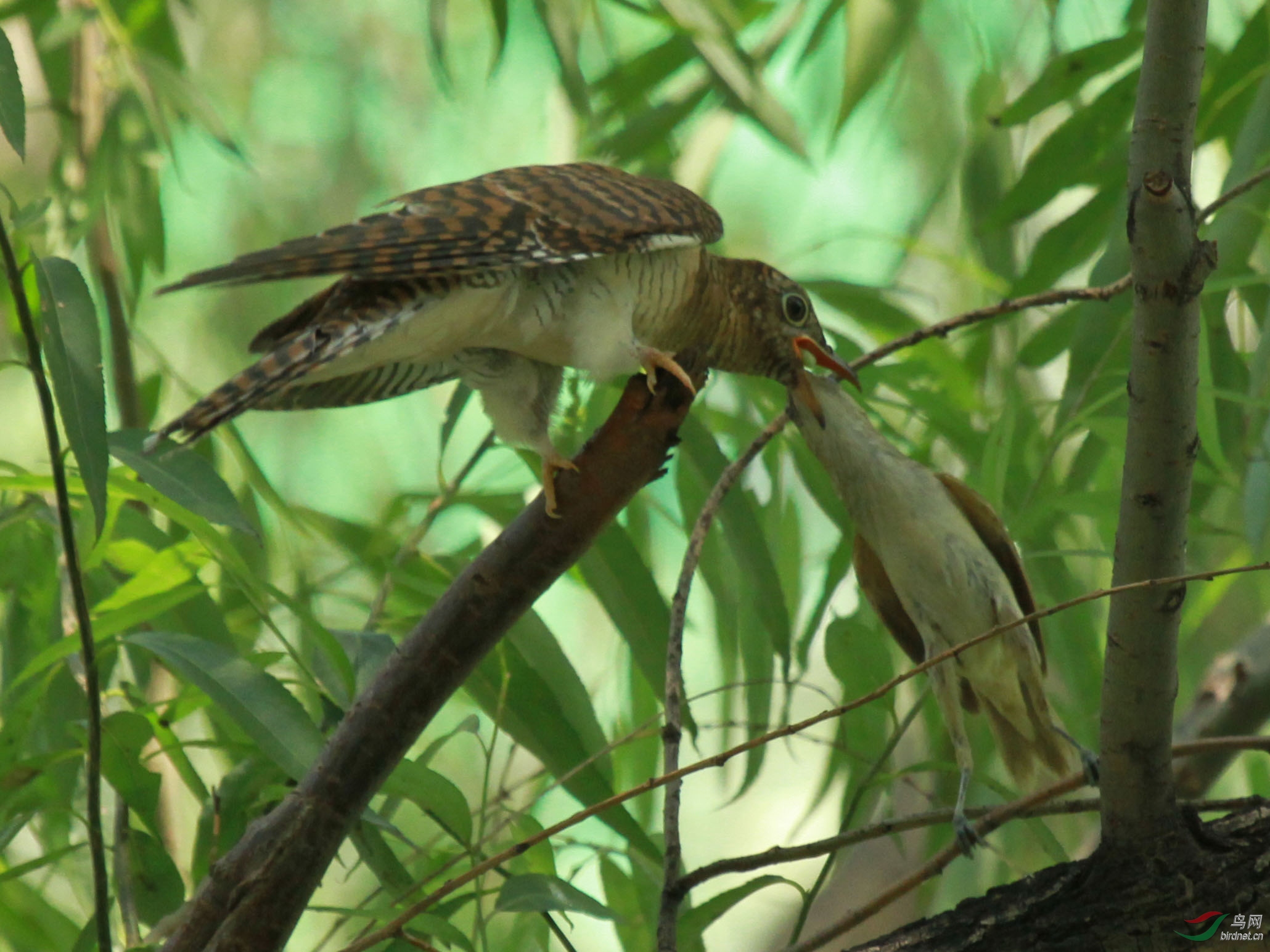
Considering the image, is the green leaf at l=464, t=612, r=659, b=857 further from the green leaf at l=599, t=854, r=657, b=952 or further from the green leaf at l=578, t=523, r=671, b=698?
the green leaf at l=599, t=854, r=657, b=952

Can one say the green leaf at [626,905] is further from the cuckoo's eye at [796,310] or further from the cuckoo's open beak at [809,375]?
the cuckoo's eye at [796,310]

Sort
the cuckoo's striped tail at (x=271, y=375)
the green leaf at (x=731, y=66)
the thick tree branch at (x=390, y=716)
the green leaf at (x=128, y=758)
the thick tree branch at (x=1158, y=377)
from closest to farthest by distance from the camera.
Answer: the thick tree branch at (x=1158, y=377)
the thick tree branch at (x=390, y=716)
the cuckoo's striped tail at (x=271, y=375)
the green leaf at (x=128, y=758)
the green leaf at (x=731, y=66)

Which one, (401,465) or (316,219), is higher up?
(316,219)

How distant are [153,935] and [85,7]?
2185mm

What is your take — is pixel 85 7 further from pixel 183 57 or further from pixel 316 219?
pixel 316 219

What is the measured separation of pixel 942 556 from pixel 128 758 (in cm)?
122

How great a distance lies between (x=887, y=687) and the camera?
135cm

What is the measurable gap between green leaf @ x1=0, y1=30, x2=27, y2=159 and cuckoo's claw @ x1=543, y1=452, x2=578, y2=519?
2.18 feet

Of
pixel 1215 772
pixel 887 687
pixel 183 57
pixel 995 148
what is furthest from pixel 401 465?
pixel 887 687

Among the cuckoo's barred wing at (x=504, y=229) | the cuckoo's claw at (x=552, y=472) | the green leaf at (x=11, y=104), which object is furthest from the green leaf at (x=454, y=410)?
the green leaf at (x=11, y=104)

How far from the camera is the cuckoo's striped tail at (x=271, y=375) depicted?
152 centimetres

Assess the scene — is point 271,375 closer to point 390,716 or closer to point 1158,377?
point 390,716

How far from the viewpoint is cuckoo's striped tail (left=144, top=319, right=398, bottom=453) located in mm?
1521

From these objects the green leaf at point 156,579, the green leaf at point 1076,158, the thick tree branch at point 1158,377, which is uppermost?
the green leaf at point 1076,158
